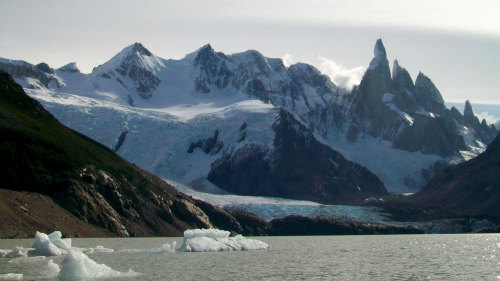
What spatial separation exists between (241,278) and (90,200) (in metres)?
116

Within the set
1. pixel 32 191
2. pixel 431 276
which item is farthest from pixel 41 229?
pixel 431 276

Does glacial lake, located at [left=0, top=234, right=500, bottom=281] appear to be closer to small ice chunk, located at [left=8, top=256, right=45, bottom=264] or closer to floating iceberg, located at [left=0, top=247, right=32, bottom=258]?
small ice chunk, located at [left=8, top=256, right=45, bottom=264]

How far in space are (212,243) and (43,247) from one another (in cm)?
3392

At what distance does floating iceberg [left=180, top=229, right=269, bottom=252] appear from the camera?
455ft

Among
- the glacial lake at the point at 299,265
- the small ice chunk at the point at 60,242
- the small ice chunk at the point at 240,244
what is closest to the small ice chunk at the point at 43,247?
the small ice chunk at the point at 60,242

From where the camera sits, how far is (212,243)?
142000 millimetres

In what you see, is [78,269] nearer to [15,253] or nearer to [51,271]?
[51,271]

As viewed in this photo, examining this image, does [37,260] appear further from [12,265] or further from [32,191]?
[32,191]

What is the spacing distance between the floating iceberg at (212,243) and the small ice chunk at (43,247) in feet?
87.2

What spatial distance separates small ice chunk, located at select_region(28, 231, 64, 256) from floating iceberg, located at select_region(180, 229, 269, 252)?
26571mm

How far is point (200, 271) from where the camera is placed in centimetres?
9719

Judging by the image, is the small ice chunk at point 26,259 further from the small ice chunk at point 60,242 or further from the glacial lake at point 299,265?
the small ice chunk at point 60,242

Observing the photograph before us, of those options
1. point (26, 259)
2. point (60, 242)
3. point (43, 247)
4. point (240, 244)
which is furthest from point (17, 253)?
point (240, 244)

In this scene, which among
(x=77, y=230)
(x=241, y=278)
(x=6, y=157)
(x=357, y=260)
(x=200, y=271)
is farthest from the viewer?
(x=6, y=157)
